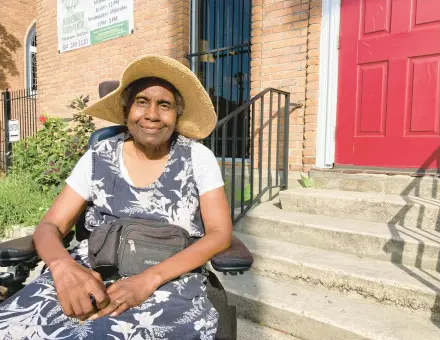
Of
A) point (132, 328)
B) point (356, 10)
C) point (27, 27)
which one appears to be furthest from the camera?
point (27, 27)

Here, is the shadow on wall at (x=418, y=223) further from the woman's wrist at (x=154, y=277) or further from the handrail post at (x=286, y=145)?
the woman's wrist at (x=154, y=277)

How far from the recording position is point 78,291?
50.8 inches

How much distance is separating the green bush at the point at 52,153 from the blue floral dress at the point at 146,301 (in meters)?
3.43

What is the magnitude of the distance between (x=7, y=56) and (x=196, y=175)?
1154 cm

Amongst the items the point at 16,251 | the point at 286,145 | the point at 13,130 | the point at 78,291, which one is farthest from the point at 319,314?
the point at 13,130

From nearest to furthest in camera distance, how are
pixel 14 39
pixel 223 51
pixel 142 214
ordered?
pixel 142 214, pixel 223 51, pixel 14 39

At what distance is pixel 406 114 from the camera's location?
3201 mm

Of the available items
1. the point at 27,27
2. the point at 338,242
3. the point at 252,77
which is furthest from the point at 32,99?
the point at 338,242

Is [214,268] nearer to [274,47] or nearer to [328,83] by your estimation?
[328,83]

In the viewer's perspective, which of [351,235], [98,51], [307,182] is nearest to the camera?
[351,235]

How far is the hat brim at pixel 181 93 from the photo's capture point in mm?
1635

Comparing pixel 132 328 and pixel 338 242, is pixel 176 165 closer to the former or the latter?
pixel 132 328

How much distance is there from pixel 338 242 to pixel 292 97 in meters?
1.70

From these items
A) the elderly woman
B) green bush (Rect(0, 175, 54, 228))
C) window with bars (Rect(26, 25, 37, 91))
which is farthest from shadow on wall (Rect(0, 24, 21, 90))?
the elderly woman
